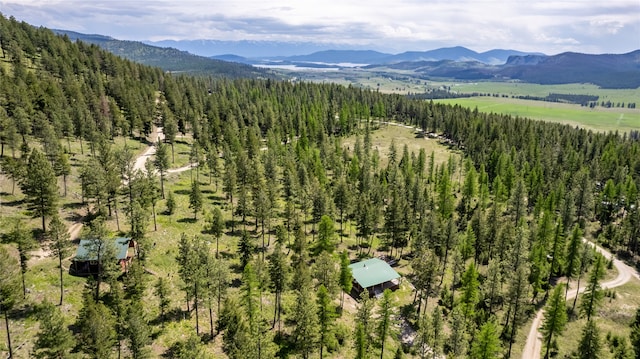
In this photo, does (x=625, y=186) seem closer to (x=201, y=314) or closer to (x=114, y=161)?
(x=201, y=314)

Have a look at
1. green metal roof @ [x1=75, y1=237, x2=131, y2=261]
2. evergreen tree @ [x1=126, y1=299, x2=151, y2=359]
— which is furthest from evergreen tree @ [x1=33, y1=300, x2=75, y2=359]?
green metal roof @ [x1=75, y1=237, x2=131, y2=261]

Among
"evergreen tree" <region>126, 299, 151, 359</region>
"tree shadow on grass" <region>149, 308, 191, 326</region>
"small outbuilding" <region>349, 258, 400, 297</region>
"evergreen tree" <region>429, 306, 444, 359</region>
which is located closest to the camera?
"evergreen tree" <region>126, 299, 151, 359</region>

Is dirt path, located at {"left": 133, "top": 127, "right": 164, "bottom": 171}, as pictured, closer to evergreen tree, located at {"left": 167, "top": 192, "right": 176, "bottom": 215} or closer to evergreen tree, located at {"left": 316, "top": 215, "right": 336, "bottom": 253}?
evergreen tree, located at {"left": 167, "top": 192, "right": 176, "bottom": 215}

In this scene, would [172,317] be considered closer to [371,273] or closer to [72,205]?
[72,205]

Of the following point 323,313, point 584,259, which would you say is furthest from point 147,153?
point 584,259

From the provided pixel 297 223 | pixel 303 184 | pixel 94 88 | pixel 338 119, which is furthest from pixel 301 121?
pixel 297 223

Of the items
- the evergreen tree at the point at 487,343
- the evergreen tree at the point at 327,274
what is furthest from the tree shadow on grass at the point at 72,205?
the evergreen tree at the point at 487,343
